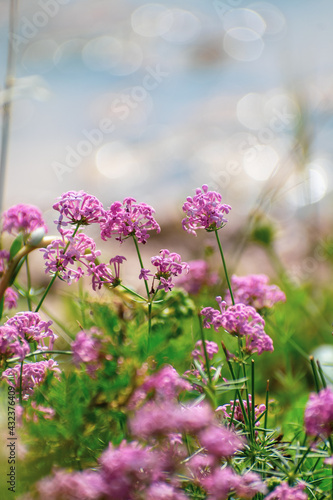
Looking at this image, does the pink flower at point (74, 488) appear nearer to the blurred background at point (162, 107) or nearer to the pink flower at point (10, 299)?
the pink flower at point (10, 299)

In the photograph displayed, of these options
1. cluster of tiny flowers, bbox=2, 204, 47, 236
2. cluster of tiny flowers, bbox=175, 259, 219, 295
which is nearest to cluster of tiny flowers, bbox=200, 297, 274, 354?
cluster of tiny flowers, bbox=2, 204, 47, 236

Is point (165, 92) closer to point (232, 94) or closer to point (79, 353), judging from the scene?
point (232, 94)

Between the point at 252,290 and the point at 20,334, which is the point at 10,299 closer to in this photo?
the point at 20,334

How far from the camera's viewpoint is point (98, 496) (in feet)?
2.01

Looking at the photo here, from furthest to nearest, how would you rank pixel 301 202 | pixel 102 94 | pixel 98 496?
pixel 102 94 < pixel 301 202 < pixel 98 496

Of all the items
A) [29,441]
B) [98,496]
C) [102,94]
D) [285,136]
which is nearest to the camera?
[98,496]

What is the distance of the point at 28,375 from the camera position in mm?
875

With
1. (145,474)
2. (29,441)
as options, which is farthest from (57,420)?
(145,474)

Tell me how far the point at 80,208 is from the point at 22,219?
16 cm

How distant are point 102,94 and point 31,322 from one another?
221 inches

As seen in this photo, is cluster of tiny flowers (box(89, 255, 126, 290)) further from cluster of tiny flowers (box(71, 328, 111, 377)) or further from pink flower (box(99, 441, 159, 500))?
pink flower (box(99, 441, 159, 500))

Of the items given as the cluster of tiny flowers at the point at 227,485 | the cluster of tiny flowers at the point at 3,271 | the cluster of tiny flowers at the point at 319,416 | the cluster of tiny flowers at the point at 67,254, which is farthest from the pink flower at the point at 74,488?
the cluster of tiny flowers at the point at 3,271

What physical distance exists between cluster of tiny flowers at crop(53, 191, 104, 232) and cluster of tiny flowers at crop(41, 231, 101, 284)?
0.03 m

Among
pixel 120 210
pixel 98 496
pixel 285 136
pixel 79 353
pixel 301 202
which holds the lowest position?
pixel 98 496
